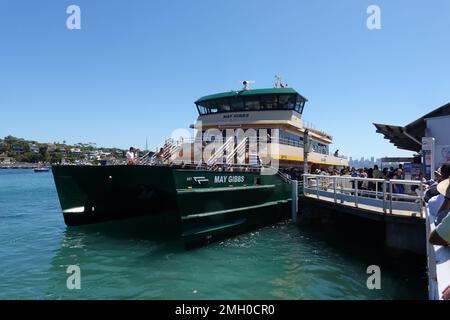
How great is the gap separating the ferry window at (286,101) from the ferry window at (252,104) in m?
1.17

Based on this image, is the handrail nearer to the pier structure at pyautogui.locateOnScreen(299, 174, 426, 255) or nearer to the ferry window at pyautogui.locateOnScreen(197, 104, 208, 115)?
the pier structure at pyautogui.locateOnScreen(299, 174, 426, 255)

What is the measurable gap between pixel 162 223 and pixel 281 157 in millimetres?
6281

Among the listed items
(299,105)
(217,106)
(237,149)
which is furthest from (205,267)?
(299,105)

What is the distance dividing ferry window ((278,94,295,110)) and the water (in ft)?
24.6

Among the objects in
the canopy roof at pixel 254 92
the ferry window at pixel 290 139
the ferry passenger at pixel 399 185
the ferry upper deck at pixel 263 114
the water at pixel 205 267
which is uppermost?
the canopy roof at pixel 254 92

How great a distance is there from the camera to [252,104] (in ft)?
59.0

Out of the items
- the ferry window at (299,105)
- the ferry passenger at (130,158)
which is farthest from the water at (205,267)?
the ferry window at (299,105)

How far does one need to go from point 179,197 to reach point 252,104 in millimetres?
9477

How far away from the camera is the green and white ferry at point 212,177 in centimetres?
1067

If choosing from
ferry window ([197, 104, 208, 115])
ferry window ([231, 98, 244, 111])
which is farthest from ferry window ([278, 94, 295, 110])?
ferry window ([197, 104, 208, 115])

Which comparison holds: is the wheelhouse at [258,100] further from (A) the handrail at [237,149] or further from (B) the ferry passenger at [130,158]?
(B) the ferry passenger at [130,158]

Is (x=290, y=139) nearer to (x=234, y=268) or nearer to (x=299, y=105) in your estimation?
(x=299, y=105)
